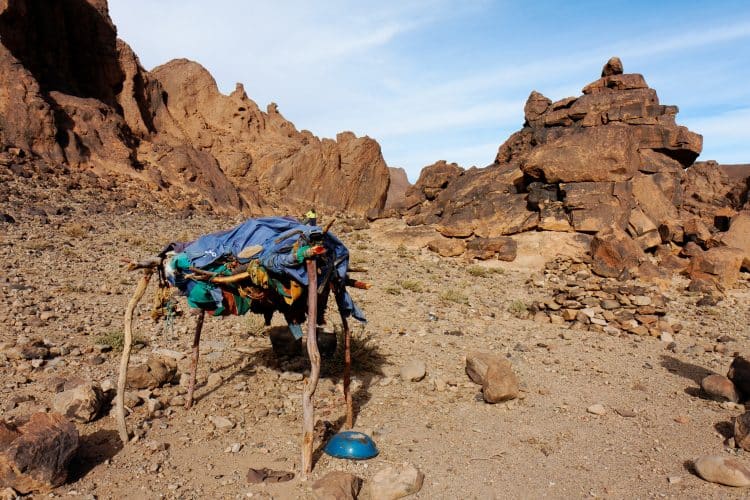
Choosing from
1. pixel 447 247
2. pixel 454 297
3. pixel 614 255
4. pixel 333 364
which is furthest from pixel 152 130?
pixel 333 364

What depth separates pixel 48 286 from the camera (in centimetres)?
955

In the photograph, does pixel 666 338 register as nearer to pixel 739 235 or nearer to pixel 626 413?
pixel 626 413

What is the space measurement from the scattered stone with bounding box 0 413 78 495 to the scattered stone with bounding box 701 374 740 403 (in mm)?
7531

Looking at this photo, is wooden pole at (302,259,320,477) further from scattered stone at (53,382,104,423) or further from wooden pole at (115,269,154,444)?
scattered stone at (53,382,104,423)

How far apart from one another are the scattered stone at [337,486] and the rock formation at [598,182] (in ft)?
41.4

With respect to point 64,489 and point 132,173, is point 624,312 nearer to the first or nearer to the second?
point 64,489

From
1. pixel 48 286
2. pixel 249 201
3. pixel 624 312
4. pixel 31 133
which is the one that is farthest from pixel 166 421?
pixel 249 201

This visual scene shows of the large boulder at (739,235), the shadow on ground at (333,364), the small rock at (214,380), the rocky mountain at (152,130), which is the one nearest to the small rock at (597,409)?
the shadow on ground at (333,364)

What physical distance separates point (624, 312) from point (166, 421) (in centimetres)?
931

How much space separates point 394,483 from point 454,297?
794 cm

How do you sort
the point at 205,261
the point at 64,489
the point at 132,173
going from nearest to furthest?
the point at 64,489
the point at 205,261
the point at 132,173

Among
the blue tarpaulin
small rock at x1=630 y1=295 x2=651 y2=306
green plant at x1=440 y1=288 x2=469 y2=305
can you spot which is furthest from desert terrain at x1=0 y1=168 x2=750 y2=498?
the blue tarpaulin

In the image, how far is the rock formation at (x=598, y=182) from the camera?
1689cm

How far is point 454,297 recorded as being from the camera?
12062mm
